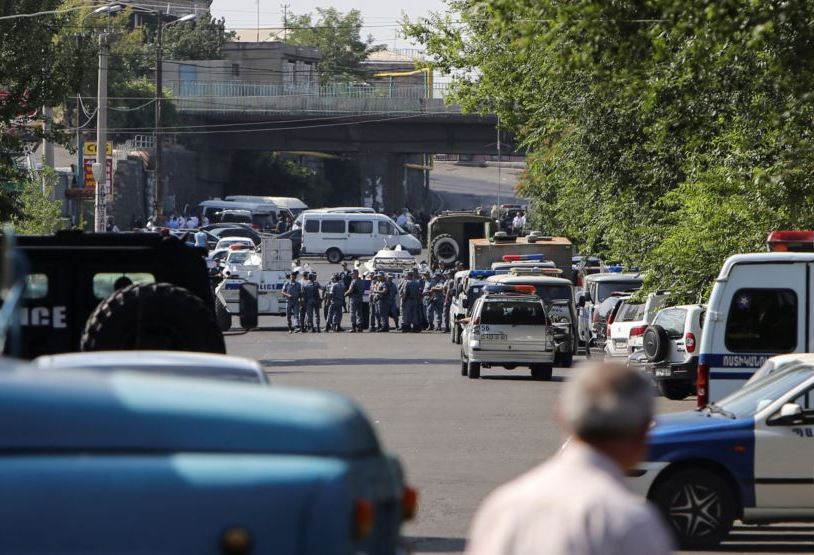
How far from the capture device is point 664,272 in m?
27.1

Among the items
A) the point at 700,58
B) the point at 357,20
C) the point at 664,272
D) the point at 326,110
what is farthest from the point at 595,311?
the point at 357,20

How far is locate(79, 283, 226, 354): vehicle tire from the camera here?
10.5 meters

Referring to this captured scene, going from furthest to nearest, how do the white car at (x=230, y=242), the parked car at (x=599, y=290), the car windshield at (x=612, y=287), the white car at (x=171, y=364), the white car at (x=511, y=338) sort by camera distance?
1. the white car at (x=230, y=242)
2. the car windshield at (x=612, y=287)
3. the parked car at (x=599, y=290)
4. the white car at (x=511, y=338)
5. the white car at (x=171, y=364)

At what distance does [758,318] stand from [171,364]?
1007cm

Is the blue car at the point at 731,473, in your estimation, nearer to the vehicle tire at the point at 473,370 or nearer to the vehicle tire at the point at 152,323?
the vehicle tire at the point at 152,323

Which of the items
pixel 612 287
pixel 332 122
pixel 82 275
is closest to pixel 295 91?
pixel 332 122

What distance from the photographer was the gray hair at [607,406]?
12.8 ft

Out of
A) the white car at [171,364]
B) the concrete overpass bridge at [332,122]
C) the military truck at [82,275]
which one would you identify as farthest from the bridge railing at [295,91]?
the white car at [171,364]

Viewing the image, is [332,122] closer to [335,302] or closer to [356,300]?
[356,300]

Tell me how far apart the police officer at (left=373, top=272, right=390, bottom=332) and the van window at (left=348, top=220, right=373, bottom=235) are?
99.4ft

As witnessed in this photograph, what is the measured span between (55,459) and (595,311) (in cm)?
3328

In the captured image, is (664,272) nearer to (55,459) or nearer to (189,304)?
(189,304)

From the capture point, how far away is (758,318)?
16984mm

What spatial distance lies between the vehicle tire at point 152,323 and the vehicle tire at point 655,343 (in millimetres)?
13021
